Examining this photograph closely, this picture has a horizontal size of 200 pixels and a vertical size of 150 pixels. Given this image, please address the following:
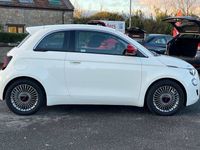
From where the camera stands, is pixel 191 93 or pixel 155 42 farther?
pixel 155 42

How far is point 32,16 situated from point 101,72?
22521 millimetres

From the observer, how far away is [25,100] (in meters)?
7.34

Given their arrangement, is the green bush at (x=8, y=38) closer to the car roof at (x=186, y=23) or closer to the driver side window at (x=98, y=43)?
the car roof at (x=186, y=23)

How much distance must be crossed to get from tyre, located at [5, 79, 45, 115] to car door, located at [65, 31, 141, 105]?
0.59 m

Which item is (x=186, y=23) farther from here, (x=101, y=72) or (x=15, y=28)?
(x=15, y=28)

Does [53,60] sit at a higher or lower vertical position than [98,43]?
lower

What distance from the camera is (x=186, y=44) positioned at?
12258 mm

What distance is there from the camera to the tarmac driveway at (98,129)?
568cm

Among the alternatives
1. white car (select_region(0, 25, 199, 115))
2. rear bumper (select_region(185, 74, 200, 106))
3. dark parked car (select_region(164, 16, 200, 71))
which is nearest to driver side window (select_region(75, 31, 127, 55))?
white car (select_region(0, 25, 199, 115))

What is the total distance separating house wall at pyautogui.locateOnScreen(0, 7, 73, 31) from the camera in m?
27.8

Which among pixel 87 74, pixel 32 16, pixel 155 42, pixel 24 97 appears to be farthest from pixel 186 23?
pixel 32 16

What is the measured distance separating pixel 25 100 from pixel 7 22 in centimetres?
2162

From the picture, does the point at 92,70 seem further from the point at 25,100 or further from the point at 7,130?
the point at 7,130

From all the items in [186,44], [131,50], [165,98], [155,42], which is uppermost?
[131,50]
